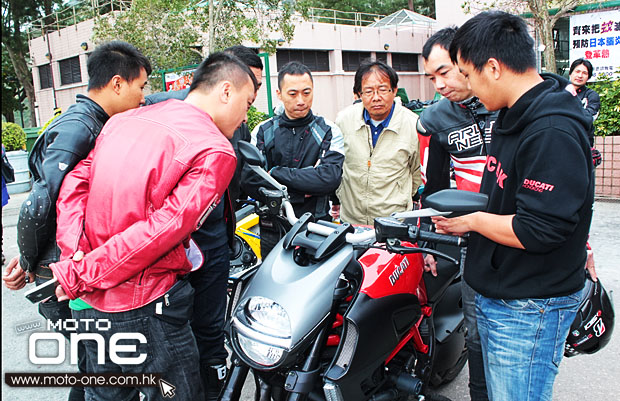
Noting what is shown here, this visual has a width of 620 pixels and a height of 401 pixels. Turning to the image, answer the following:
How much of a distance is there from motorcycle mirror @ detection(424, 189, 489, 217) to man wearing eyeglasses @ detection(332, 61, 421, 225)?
159 cm

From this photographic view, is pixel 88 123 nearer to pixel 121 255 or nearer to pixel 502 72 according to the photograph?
pixel 121 255

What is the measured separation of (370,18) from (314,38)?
45.8 ft

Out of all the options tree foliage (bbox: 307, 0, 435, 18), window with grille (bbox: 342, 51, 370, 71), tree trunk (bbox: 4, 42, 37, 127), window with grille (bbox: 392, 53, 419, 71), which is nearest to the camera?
tree trunk (bbox: 4, 42, 37, 127)

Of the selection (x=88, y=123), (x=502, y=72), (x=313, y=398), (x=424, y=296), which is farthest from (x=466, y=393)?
(x=88, y=123)

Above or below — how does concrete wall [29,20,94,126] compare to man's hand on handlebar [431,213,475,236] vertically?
above

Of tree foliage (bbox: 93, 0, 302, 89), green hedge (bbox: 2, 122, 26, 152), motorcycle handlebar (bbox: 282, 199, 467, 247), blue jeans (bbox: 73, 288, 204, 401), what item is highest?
tree foliage (bbox: 93, 0, 302, 89)

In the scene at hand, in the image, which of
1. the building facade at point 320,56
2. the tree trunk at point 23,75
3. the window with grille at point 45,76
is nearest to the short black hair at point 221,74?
the building facade at point 320,56

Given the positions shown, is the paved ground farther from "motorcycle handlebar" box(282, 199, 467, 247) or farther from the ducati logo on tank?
"motorcycle handlebar" box(282, 199, 467, 247)

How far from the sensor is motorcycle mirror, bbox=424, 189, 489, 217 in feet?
5.02

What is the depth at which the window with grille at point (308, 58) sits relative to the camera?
74.6 feet

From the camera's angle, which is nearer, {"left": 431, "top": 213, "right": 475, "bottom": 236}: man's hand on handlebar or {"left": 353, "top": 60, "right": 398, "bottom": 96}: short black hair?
{"left": 431, "top": 213, "right": 475, "bottom": 236}: man's hand on handlebar

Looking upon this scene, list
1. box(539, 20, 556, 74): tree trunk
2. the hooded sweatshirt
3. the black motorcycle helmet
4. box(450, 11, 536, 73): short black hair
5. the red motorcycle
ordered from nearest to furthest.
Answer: the hooded sweatshirt → box(450, 11, 536, 73): short black hair → the red motorcycle → the black motorcycle helmet → box(539, 20, 556, 74): tree trunk

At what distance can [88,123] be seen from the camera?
2172 mm

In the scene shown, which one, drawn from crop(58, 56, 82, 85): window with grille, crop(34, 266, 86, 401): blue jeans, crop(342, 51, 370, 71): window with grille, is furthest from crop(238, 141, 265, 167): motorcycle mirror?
crop(342, 51, 370, 71): window with grille
